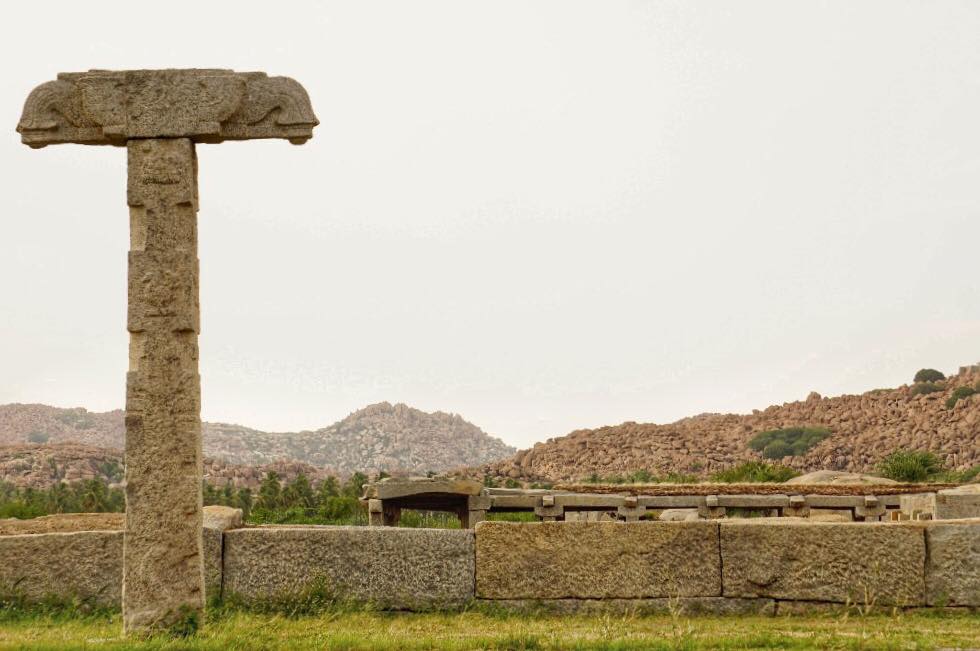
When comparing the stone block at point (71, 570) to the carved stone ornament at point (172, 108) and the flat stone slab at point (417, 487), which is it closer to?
the carved stone ornament at point (172, 108)

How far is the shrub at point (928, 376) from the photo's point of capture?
6581 centimetres

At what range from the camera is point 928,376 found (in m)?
66.0

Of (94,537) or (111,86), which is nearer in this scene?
(111,86)

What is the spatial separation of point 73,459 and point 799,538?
5372 centimetres

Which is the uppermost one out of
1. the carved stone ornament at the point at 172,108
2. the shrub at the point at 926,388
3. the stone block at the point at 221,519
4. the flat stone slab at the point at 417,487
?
the shrub at the point at 926,388

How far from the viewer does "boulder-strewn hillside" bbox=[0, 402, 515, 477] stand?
3812 inches

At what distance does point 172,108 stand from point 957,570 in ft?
22.0

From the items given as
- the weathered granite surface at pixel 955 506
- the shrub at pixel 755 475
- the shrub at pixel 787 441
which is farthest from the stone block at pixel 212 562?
the shrub at pixel 787 441

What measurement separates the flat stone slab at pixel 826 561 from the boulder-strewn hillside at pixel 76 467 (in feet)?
141

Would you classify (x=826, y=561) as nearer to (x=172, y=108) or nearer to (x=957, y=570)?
(x=957, y=570)

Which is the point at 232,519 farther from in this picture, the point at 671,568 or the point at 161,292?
the point at 671,568

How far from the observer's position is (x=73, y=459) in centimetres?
5622

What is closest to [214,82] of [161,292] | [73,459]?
[161,292]

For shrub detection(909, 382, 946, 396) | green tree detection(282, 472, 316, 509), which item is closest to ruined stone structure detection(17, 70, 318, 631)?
green tree detection(282, 472, 316, 509)
